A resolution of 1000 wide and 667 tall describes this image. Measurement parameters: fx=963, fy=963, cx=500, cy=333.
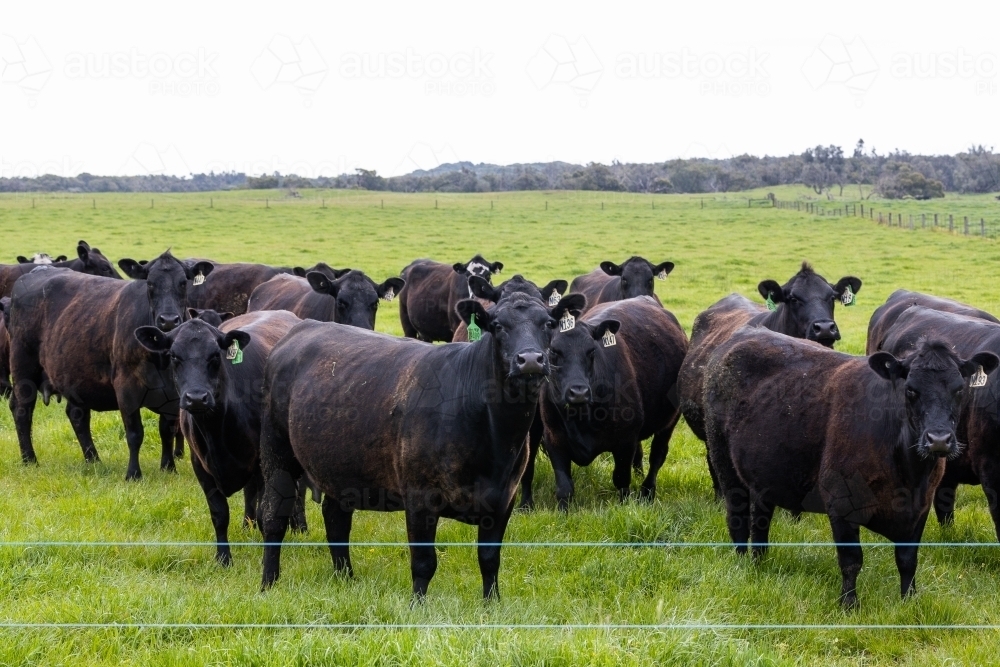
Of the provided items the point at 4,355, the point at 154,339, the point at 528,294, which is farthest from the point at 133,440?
the point at 528,294

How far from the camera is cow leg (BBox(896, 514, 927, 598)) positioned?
576cm

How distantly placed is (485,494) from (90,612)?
7.28ft

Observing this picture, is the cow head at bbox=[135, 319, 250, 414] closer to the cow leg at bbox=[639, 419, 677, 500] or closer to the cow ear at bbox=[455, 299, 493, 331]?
the cow ear at bbox=[455, 299, 493, 331]

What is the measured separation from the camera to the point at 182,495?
27.0 feet

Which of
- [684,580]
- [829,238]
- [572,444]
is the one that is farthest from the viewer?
[829,238]

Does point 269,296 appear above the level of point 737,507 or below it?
above

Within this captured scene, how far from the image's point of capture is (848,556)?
5.83 metres

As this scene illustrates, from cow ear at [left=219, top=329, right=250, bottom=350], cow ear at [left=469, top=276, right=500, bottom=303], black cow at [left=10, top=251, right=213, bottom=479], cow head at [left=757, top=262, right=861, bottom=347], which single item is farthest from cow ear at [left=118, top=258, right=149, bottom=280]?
cow head at [left=757, top=262, right=861, bottom=347]

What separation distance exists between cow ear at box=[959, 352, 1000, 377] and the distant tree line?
77576 mm

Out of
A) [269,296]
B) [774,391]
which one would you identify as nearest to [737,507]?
[774,391]

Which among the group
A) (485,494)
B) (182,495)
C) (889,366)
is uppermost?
(889,366)

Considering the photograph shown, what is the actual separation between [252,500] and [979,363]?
5.33 m

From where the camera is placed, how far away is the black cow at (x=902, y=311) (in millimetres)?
8984

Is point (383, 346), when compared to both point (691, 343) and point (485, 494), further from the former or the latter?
point (691, 343)
